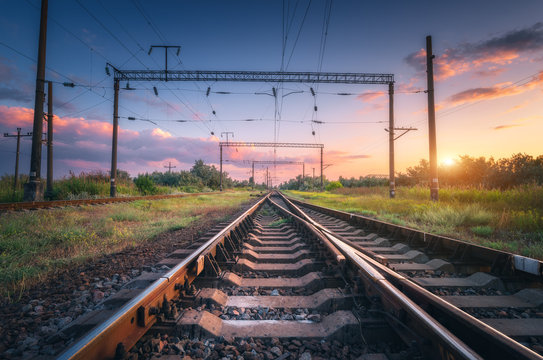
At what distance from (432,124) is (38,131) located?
57.7 ft

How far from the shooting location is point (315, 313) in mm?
2246

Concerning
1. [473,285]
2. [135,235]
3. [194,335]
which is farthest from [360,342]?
[135,235]

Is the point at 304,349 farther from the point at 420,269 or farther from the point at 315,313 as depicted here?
the point at 420,269

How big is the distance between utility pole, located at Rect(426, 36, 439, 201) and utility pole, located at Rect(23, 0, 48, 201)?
55.3ft

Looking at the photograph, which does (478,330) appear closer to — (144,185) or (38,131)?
(38,131)

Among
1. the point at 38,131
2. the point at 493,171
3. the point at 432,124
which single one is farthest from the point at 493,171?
the point at 38,131

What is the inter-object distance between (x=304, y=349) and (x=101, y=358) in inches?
49.3

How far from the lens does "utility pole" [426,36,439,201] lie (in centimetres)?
1080

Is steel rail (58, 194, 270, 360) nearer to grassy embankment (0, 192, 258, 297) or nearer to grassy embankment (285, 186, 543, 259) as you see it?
grassy embankment (0, 192, 258, 297)

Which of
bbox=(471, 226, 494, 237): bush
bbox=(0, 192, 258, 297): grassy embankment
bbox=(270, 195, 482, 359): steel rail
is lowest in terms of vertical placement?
bbox=(0, 192, 258, 297): grassy embankment

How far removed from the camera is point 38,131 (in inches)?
430

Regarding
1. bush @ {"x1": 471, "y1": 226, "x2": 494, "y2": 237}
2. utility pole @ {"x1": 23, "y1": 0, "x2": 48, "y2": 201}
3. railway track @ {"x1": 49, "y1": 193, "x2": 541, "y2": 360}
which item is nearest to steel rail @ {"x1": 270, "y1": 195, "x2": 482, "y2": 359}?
railway track @ {"x1": 49, "y1": 193, "x2": 541, "y2": 360}

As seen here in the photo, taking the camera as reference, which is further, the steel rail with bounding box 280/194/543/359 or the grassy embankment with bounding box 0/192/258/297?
the grassy embankment with bounding box 0/192/258/297

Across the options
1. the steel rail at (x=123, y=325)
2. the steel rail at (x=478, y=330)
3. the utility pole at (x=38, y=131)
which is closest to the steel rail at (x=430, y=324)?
the steel rail at (x=478, y=330)
